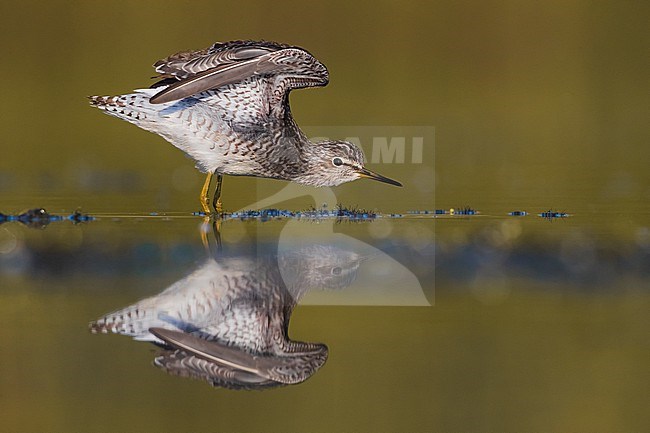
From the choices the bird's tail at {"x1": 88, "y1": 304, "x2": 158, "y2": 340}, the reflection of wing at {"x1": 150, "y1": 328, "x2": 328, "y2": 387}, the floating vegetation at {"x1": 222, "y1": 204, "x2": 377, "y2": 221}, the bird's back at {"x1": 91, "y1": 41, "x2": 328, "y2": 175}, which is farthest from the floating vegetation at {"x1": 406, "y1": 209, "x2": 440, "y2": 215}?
the reflection of wing at {"x1": 150, "y1": 328, "x2": 328, "y2": 387}

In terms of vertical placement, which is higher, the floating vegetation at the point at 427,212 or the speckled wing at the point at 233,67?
the speckled wing at the point at 233,67

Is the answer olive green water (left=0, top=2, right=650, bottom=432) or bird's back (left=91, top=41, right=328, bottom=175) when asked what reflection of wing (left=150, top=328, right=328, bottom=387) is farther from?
bird's back (left=91, top=41, right=328, bottom=175)

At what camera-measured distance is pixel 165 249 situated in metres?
7.30

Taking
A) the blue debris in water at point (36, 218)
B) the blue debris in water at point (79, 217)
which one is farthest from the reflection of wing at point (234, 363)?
the blue debris in water at point (79, 217)

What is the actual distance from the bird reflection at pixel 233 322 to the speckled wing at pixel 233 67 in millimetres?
1921

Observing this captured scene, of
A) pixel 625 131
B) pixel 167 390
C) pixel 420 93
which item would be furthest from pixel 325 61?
pixel 167 390

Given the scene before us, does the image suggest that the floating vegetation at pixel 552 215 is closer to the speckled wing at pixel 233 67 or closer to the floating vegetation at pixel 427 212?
the floating vegetation at pixel 427 212

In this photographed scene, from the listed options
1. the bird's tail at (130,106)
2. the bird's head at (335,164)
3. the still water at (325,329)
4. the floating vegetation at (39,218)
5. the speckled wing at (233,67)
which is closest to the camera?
the still water at (325,329)

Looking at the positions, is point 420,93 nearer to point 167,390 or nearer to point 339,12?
point 339,12

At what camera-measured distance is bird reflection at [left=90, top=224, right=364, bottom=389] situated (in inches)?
185

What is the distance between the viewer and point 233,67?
27.5ft

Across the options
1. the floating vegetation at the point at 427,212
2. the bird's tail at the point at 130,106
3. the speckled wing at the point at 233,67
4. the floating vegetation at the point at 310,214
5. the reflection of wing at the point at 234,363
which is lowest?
the reflection of wing at the point at 234,363

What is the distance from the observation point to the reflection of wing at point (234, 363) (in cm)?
464

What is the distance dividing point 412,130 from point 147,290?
8.65 meters
